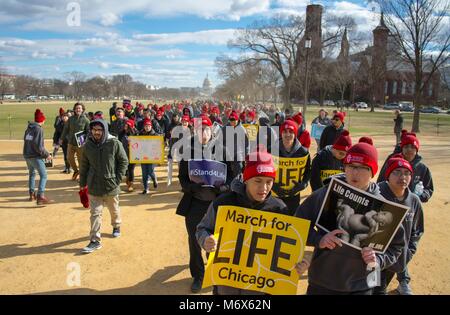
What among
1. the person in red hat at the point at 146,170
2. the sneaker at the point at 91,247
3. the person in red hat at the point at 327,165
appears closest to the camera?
the person in red hat at the point at 327,165

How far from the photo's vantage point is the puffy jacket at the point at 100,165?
233 inches

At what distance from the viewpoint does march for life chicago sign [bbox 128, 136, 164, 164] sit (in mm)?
9703

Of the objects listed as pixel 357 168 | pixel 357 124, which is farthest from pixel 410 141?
pixel 357 124

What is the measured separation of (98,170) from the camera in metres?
5.92

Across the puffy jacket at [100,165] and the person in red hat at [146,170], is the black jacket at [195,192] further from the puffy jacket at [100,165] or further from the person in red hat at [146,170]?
the person in red hat at [146,170]

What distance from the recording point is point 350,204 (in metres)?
2.73

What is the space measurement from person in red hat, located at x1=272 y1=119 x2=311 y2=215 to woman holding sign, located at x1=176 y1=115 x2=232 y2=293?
109 cm

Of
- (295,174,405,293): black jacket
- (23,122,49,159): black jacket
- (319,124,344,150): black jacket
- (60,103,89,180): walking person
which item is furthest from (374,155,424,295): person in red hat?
(60,103,89,180): walking person

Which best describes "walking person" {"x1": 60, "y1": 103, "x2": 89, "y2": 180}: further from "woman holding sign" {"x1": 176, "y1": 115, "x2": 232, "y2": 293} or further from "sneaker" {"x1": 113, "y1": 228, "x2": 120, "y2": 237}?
"woman holding sign" {"x1": 176, "y1": 115, "x2": 232, "y2": 293}

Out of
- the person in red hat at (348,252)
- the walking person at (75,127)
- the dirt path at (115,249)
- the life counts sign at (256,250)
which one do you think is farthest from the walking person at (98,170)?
the walking person at (75,127)

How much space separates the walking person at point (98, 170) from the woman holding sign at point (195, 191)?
5.49 ft

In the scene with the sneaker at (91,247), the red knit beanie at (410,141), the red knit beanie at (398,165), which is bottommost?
the sneaker at (91,247)

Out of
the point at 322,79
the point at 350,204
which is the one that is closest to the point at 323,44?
the point at 322,79
